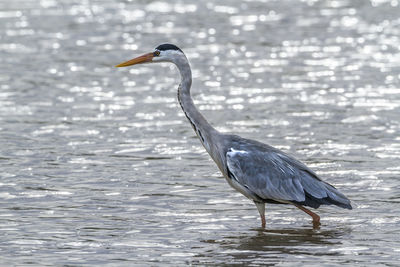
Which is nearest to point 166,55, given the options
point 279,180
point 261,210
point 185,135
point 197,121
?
point 197,121

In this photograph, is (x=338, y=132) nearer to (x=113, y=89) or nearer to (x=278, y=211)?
(x=278, y=211)

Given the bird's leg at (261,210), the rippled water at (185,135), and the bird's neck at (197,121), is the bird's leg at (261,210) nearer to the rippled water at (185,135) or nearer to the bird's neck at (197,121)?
the rippled water at (185,135)

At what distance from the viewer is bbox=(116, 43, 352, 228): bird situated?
10.9 meters

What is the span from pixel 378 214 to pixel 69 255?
396cm

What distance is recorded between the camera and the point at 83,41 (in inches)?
1051

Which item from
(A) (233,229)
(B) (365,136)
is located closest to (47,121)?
(B) (365,136)

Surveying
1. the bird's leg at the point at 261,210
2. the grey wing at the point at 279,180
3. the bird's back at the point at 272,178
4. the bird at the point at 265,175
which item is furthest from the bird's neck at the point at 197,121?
the bird's leg at the point at 261,210

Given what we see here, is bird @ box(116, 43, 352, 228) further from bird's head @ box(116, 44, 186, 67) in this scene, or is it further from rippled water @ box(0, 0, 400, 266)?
bird's head @ box(116, 44, 186, 67)

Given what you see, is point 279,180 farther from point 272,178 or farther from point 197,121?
point 197,121

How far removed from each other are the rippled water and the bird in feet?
1.24

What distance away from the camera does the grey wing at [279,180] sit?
1088cm

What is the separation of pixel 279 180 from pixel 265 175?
179 mm

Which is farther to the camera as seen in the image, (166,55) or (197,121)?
(166,55)

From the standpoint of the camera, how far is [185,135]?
16109 millimetres
